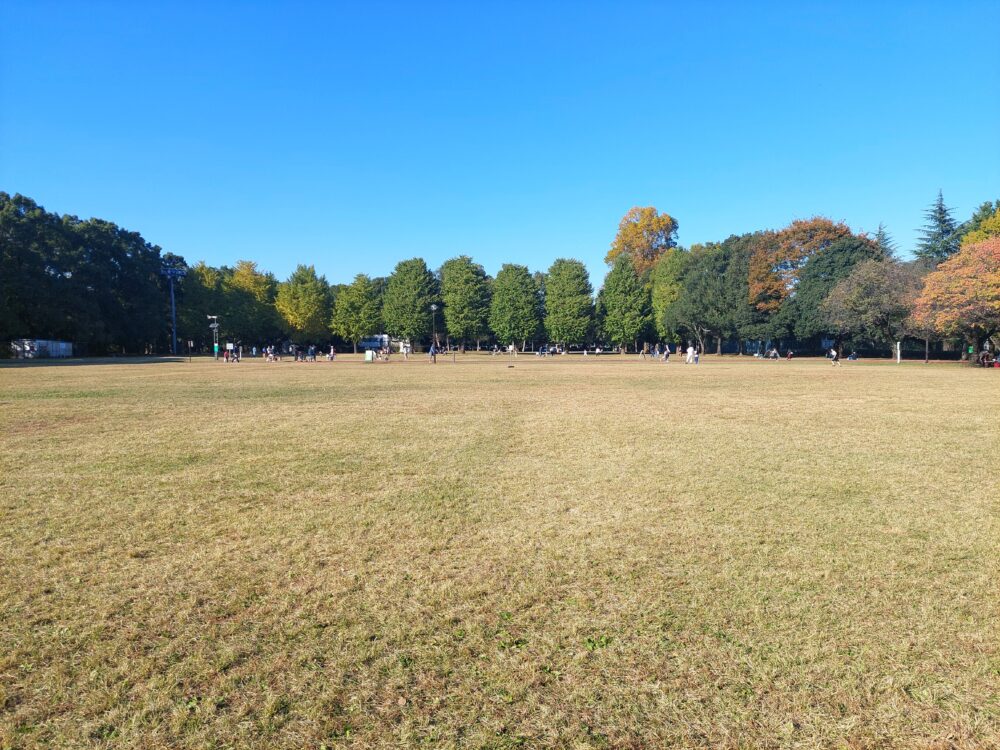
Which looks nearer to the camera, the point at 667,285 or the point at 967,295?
the point at 967,295

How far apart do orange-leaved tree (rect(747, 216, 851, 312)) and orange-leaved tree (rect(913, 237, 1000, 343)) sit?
83.3ft

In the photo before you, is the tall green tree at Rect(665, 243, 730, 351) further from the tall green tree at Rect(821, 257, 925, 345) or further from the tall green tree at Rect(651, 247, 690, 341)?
the tall green tree at Rect(821, 257, 925, 345)

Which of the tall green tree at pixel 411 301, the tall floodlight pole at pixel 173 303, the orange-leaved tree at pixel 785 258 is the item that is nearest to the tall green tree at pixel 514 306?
the tall green tree at pixel 411 301

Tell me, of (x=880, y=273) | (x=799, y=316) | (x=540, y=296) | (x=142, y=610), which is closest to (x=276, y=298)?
(x=540, y=296)

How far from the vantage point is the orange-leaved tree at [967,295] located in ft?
114

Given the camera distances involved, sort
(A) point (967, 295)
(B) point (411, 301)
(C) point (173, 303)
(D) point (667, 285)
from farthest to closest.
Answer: (B) point (411, 301) → (D) point (667, 285) → (C) point (173, 303) → (A) point (967, 295)

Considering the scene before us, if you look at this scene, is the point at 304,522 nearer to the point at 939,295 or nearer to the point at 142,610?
the point at 142,610

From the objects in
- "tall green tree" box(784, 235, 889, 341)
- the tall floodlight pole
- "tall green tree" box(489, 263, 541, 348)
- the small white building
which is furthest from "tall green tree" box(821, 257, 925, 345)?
the small white building

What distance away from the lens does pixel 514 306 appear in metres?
84.8

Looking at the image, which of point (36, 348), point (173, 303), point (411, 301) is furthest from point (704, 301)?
point (36, 348)

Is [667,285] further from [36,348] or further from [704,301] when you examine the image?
[36,348]

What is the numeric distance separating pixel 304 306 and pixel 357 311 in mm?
7775

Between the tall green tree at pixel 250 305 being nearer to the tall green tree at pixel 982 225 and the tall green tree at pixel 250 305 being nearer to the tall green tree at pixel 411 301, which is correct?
the tall green tree at pixel 411 301

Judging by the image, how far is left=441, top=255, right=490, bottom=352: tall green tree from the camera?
279 ft
